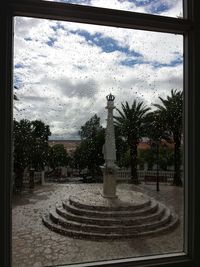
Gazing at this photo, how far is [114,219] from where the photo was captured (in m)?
2.42

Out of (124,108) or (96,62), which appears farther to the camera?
(124,108)

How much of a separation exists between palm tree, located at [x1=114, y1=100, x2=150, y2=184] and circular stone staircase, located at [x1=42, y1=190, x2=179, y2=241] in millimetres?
330

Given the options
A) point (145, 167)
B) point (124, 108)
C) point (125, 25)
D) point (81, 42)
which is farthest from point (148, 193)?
point (125, 25)

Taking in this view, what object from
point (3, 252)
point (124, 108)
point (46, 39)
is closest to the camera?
point (3, 252)

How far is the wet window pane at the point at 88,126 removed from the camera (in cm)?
105

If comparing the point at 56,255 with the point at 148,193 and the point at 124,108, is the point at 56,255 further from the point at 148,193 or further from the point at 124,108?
the point at 124,108

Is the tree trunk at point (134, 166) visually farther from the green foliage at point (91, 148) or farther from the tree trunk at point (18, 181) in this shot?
the tree trunk at point (18, 181)

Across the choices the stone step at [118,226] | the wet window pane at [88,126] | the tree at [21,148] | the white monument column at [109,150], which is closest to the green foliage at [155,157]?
the wet window pane at [88,126]

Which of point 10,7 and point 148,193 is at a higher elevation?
point 10,7

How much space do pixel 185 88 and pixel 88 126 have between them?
0.73 meters

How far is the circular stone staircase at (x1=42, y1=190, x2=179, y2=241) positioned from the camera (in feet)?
5.81

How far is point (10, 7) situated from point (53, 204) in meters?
1.24

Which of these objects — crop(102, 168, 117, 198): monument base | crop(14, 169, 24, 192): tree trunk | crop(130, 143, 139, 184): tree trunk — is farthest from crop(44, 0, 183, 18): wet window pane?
crop(102, 168, 117, 198): monument base

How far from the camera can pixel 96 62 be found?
1.44 meters
